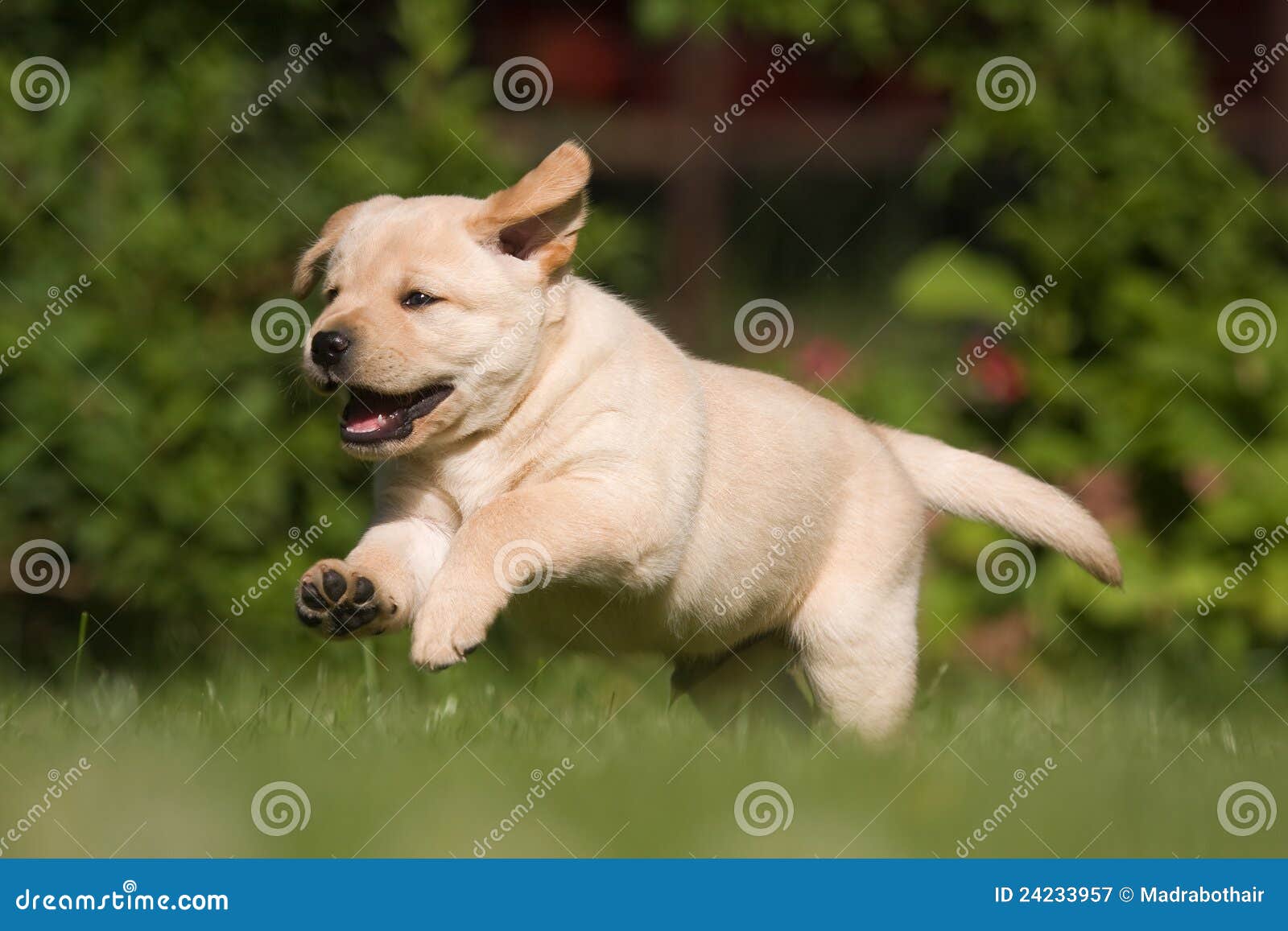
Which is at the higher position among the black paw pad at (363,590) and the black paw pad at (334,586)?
the black paw pad at (363,590)

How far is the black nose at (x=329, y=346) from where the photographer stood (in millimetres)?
3674

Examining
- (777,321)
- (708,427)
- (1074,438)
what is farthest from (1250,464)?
(708,427)

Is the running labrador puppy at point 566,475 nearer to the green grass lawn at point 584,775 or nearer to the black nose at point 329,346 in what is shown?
the black nose at point 329,346

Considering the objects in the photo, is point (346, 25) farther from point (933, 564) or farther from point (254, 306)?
point (933, 564)

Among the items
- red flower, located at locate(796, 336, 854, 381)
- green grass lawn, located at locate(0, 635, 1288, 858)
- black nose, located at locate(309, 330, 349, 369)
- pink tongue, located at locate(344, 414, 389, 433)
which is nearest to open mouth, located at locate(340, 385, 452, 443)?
pink tongue, located at locate(344, 414, 389, 433)

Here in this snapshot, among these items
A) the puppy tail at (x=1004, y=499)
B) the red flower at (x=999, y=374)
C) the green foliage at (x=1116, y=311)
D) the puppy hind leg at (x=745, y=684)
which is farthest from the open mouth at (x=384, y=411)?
the red flower at (x=999, y=374)

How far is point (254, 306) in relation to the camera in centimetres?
626

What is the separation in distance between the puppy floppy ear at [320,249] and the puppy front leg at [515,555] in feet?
3.22

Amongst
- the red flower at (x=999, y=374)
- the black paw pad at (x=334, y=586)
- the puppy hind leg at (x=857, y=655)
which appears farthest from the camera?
the red flower at (x=999, y=374)

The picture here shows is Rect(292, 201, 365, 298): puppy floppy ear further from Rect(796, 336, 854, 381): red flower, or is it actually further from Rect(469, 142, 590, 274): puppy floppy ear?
Rect(796, 336, 854, 381): red flower

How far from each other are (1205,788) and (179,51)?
15.5 ft

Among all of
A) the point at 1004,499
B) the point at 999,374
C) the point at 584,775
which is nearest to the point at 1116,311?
the point at 999,374

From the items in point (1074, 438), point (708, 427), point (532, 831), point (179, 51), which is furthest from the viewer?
point (1074, 438)

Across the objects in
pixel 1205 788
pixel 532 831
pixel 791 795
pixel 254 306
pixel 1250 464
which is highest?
pixel 1250 464
